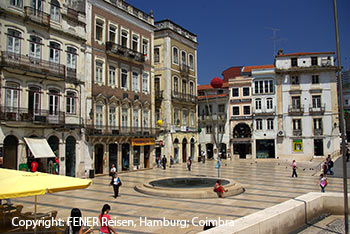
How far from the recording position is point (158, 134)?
121 feet

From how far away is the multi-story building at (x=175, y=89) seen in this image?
39406 mm

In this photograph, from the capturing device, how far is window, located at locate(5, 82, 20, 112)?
2102cm

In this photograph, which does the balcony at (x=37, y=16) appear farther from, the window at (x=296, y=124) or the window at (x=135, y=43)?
the window at (x=296, y=124)

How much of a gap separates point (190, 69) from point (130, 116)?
51.4 feet

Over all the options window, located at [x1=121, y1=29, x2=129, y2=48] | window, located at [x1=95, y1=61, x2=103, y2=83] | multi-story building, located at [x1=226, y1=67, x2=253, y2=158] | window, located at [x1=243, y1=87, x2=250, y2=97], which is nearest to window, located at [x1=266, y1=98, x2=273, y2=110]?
multi-story building, located at [x1=226, y1=67, x2=253, y2=158]

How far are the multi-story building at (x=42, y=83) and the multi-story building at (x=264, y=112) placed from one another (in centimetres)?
3044

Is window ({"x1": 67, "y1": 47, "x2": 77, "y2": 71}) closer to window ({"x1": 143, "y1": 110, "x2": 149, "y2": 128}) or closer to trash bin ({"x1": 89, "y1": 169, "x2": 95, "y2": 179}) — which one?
trash bin ({"x1": 89, "y1": 169, "x2": 95, "y2": 179})

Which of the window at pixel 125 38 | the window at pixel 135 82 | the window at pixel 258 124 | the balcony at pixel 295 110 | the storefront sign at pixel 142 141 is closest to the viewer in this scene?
the storefront sign at pixel 142 141

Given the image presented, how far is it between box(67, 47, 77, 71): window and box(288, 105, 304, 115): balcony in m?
33.8

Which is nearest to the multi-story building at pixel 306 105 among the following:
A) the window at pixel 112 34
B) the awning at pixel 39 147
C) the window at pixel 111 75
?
the window at pixel 112 34

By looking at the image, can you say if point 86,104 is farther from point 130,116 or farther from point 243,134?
point 243,134

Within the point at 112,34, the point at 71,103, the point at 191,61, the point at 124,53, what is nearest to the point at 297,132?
the point at 191,61

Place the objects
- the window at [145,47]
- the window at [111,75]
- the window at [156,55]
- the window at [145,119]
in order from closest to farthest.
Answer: the window at [111,75], the window at [145,119], the window at [145,47], the window at [156,55]

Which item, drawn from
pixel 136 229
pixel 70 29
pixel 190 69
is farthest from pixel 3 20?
pixel 190 69
